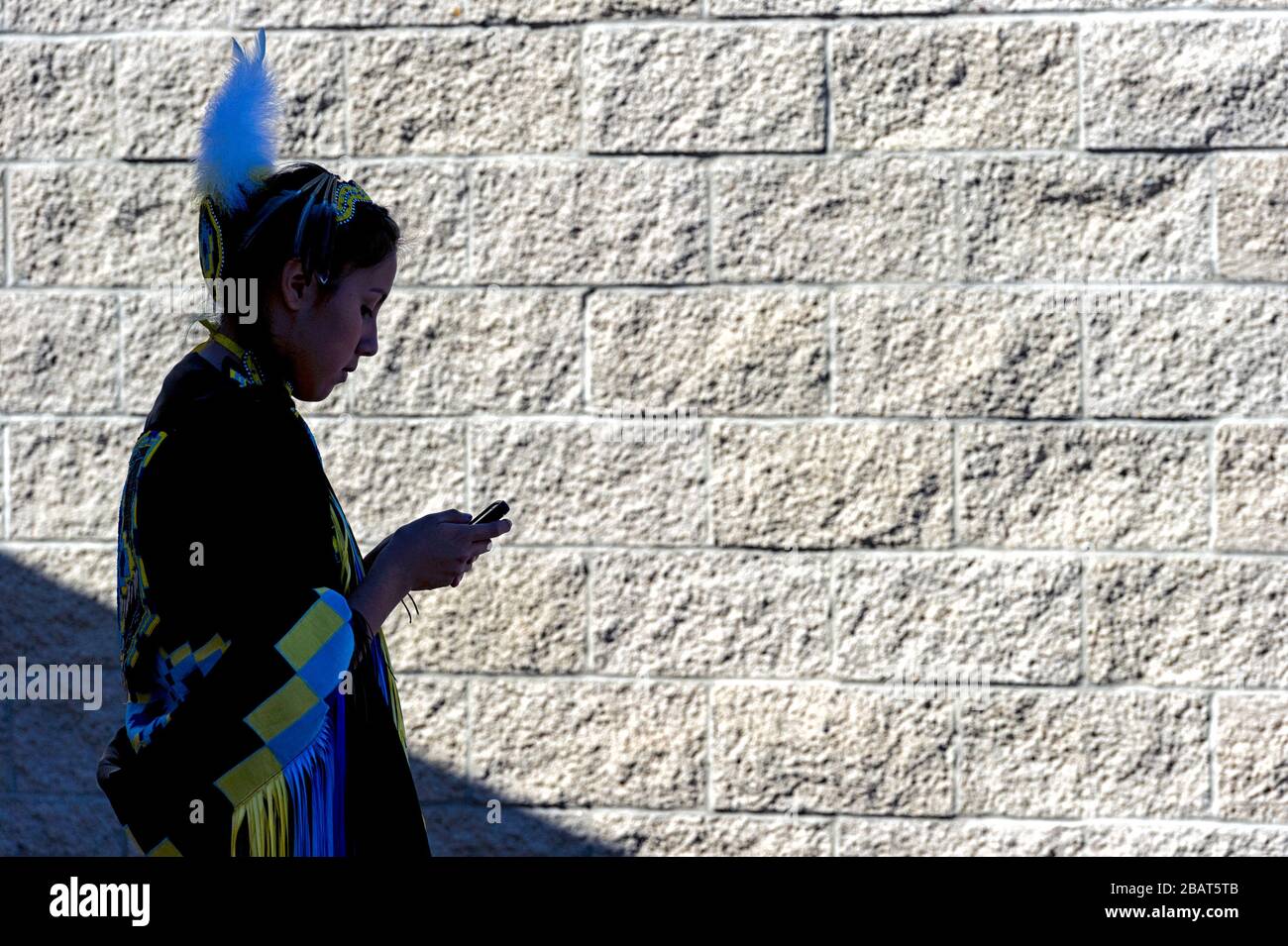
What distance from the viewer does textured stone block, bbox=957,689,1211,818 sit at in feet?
10.8

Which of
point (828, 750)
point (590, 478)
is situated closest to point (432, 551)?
point (590, 478)

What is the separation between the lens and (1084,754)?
330cm

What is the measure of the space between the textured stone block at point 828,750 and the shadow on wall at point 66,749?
0.66 m

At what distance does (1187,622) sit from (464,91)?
7.74 ft

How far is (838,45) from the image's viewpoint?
10.9 ft

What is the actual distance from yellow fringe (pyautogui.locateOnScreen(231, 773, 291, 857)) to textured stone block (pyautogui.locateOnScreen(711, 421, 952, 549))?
1641mm

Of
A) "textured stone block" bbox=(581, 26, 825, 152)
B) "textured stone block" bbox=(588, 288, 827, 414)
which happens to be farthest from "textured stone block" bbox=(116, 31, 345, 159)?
"textured stone block" bbox=(588, 288, 827, 414)

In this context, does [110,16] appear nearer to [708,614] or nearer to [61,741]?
[61,741]

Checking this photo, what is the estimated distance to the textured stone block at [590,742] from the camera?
339cm

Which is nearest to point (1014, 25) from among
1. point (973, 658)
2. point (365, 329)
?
point (973, 658)

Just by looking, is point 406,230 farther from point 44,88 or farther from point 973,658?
point 973,658

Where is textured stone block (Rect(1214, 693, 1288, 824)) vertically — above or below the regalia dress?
below

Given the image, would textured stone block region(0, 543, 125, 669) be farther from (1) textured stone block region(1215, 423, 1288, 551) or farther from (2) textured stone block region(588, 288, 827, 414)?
(1) textured stone block region(1215, 423, 1288, 551)

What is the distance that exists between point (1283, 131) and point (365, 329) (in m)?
2.47
